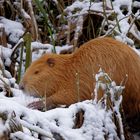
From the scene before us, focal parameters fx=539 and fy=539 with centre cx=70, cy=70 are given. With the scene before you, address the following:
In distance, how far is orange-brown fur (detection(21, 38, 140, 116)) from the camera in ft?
9.24

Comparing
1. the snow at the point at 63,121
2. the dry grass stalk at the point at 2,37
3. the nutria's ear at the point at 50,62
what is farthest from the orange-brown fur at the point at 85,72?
the dry grass stalk at the point at 2,37

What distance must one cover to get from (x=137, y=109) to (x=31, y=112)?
2.66 feet

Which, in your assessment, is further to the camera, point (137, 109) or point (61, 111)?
point (137, 109)

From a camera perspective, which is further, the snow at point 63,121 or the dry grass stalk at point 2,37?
the dry grass stalk at point 2,37

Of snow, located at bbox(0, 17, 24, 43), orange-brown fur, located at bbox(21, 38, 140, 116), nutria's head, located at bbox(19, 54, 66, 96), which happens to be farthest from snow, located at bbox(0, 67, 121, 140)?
snow, located at bbox(0, 17, 24, 43)

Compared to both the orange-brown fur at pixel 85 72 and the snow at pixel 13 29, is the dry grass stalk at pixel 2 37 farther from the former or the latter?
the orange-brown fur at pixel 85 72

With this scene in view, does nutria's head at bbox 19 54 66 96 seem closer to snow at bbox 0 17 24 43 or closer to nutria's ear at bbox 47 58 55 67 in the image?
nutria's ear at bbox 47 58 55 67

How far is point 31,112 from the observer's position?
2.25 meters

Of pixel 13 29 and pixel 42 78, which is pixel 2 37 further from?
pixel 42 78

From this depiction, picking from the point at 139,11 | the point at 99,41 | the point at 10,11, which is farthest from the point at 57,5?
the point at 99,41

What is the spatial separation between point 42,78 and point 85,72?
0.26 metres

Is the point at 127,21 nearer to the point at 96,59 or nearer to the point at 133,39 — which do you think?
the point at 133,39

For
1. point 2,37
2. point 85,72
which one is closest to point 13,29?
point 2,37

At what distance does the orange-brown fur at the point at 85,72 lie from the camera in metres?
2.82
